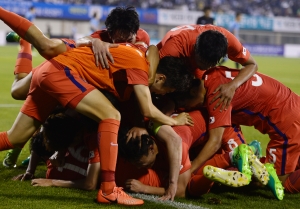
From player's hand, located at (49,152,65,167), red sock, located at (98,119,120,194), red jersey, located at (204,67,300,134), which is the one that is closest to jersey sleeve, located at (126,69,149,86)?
Answer: red sock, located at (98,119,120,194)

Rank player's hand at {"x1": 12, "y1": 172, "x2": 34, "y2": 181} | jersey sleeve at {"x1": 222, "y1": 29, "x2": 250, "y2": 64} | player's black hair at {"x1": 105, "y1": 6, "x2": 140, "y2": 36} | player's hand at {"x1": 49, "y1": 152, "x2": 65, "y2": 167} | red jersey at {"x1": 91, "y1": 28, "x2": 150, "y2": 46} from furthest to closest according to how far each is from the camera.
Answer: red jersey at {"x1": 91, "y1": 28, "x2": 150, "y2": 46} < player's black hair at {"x1": 105, "y1": 6, "x2": 140, "y2": 36} < jersey sleeve at {"x1": 222, "y1": 29, "x2": 250, "y2": 64} < player's hand at {"x1": 12, "y1": 172, "x2": 34, "y2": 181} < player's hand at {"x1": 49, "y1": 152, "x2": 65, "y2": 167}

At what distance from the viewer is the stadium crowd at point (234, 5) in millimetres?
37938

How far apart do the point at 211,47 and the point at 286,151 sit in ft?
3.98

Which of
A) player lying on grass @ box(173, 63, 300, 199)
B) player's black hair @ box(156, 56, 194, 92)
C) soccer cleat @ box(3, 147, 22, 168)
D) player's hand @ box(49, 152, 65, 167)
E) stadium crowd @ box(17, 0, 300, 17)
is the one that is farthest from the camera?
stadium crowd @ box(17, 0, 300, 17)

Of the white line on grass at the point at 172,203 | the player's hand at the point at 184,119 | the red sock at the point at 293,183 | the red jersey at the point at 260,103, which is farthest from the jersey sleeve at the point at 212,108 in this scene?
the white line on grass at the point at 172,203

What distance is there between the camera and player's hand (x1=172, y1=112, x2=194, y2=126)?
4.80 m

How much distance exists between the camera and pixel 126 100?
4.75 meters

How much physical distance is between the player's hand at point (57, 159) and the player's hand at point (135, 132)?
2.12 ft

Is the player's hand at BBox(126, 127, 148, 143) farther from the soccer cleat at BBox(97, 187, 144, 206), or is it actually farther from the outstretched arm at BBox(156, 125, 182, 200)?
the soccer cleat at BBox(97, 187, 144, 206)

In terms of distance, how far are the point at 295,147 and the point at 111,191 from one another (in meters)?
1.85

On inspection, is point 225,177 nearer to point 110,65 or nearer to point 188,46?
point 110,65

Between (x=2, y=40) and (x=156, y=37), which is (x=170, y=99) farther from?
(x=156, y=37)

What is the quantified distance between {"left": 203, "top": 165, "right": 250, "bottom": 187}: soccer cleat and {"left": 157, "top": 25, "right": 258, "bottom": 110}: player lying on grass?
0.77 meters

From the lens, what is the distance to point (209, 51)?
183 inches
